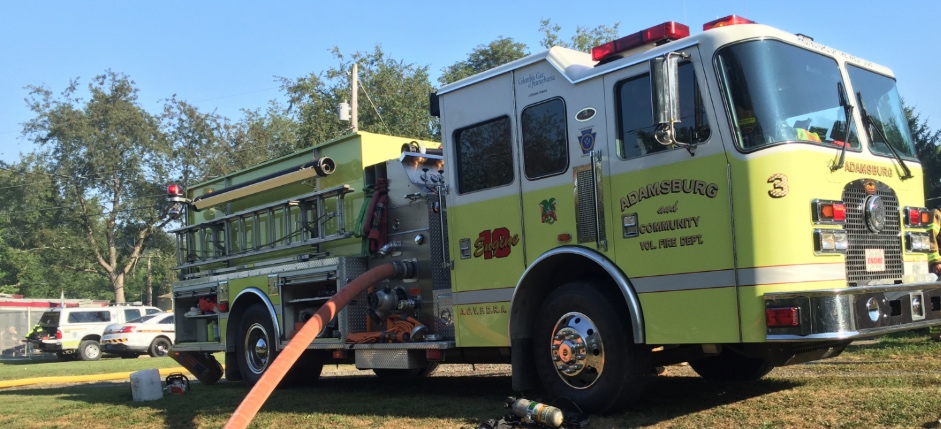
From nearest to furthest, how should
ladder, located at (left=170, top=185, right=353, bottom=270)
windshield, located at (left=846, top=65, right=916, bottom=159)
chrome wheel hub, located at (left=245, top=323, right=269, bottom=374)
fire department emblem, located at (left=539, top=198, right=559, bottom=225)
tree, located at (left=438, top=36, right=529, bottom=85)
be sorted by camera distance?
windshield, located at (left=846, top=65, right=916, bottom=159) < fire department emblem, located at (left=539, top=198, right=559, bottom=225) < ladder, located at (left=170, top=185, right=353, bottom=270) < chrome wheel hub, located at (left=245, top=323, right=269, bottom=374) < tree, located at (left=438, top=36, right=529, bottom=85)

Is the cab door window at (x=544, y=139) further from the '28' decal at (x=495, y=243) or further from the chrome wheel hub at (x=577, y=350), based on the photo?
the chrome wheel hub at (x=577, y=350)

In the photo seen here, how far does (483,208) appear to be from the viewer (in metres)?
7.70

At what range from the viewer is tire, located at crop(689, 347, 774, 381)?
8.01 m

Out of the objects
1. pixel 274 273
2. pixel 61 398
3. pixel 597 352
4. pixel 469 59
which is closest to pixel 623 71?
pixel 597 352

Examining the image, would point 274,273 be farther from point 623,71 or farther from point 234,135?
point 234,135

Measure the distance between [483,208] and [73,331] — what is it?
24.9 meters

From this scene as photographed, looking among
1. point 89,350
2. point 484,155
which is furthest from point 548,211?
point 89,350

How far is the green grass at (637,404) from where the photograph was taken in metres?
6.11

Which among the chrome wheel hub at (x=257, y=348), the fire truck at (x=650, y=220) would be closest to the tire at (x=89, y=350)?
the chrome wheel hub at (x=257, y=348)

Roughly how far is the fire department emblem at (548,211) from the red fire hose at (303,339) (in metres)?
2.19

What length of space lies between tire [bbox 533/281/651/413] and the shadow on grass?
0.22 m

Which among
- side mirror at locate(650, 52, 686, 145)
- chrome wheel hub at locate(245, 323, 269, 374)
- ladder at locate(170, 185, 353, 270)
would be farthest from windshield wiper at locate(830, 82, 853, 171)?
chrome wheel hub at locate(245, 323, 269, 374)

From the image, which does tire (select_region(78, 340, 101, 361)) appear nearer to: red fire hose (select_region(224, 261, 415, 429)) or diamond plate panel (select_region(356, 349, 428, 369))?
diamond plate panel (select_region(356, 349, 428, 369))

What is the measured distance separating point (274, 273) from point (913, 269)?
22.5 ft
